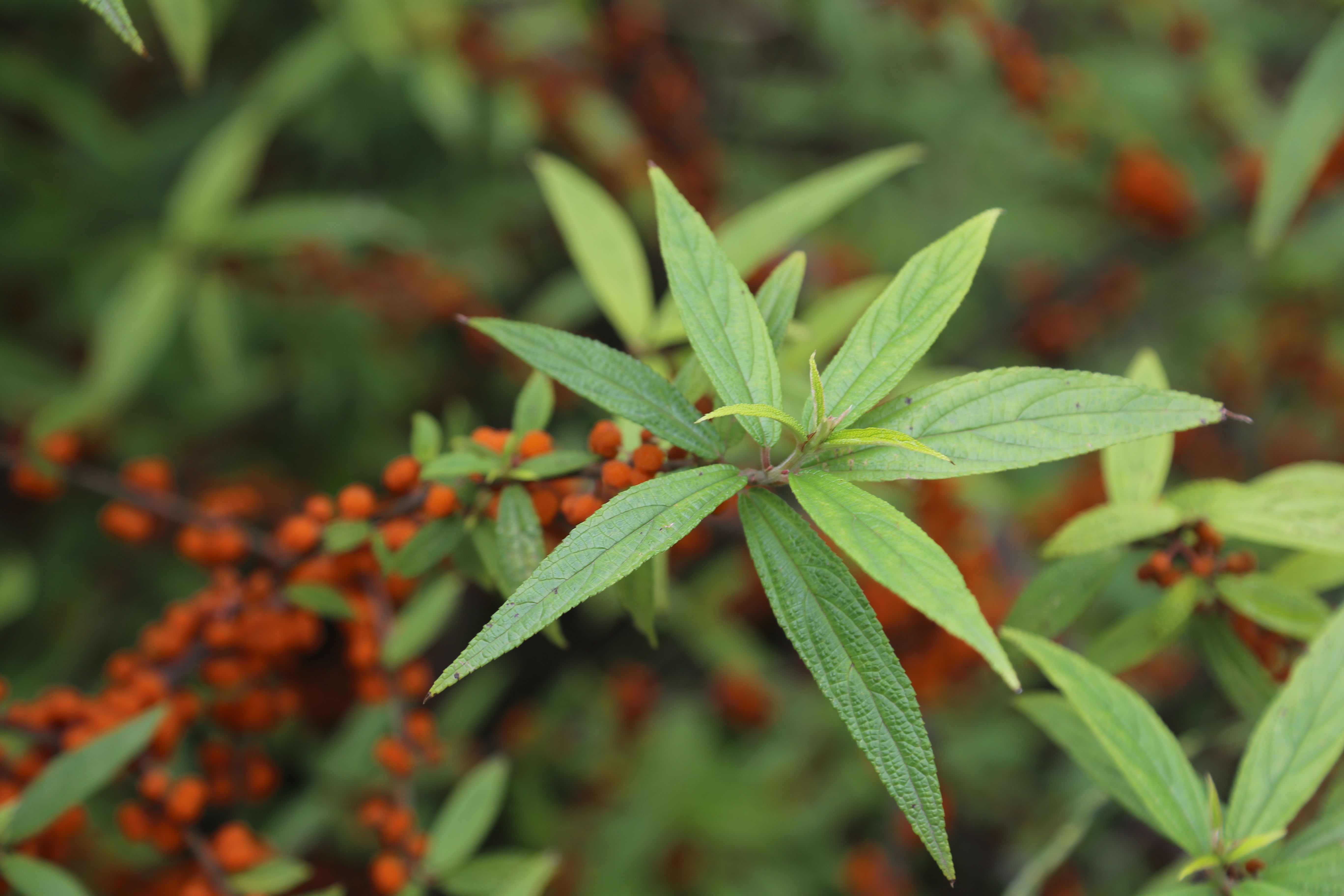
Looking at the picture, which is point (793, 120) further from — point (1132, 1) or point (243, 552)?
point (243, 552)

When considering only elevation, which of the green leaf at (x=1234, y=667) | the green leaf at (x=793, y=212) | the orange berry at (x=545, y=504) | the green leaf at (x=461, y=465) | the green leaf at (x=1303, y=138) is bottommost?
the green leaf at (x=1234, y=667)

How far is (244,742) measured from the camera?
6.81 ft

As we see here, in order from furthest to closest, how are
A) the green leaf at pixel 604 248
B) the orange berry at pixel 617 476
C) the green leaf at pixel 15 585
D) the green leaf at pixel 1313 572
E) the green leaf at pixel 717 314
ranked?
the green leaf at pixel 15 585, the green leaf at pixel 604 248, the green leaf at pixel 1313 572, the orange berry at pixel 617 476, the green leaf at pixel 717 314

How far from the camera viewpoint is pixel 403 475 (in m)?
1.39

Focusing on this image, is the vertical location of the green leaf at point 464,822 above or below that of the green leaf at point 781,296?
below

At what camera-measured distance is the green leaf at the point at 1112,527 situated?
1.30m

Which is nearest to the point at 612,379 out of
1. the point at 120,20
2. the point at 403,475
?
the point at 403,475

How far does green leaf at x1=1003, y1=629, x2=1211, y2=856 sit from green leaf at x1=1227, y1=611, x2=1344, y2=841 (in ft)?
0.18

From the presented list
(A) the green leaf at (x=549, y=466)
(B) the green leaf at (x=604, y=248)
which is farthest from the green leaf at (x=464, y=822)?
(B) the green leaf at (x=604, y=248)

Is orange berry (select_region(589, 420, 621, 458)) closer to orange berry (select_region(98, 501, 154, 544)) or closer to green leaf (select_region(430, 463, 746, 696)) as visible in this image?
green leaf (select_region(430, 463, 746, 696))

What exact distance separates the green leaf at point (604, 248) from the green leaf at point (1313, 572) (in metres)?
1.16

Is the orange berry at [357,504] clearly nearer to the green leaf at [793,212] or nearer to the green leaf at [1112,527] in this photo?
the green leaf at [793,212]

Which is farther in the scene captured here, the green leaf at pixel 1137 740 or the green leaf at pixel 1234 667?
the green leaf at pixel 1234 667

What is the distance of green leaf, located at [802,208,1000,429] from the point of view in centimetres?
106
